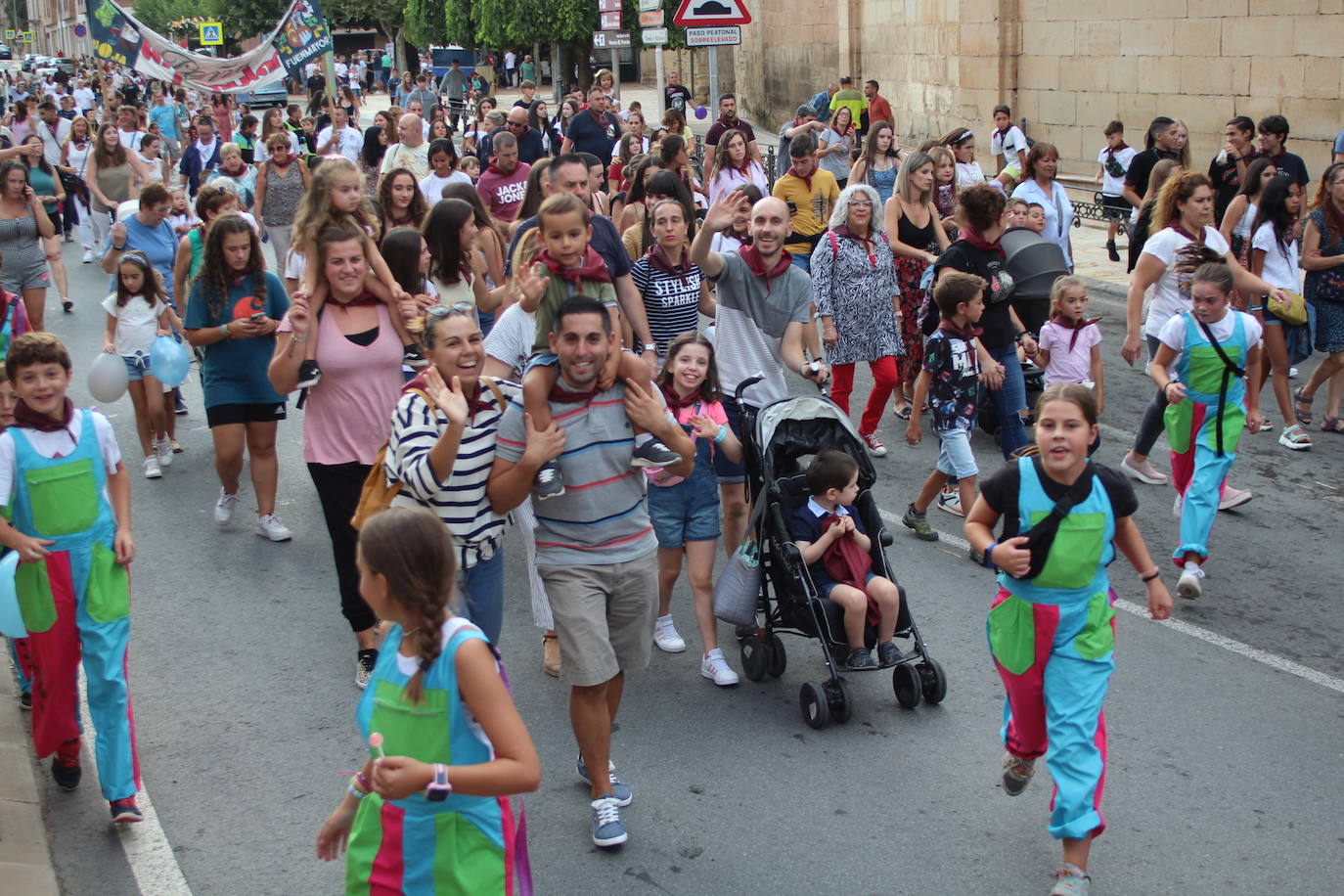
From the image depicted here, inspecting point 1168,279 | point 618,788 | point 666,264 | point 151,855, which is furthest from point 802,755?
point 1168,279

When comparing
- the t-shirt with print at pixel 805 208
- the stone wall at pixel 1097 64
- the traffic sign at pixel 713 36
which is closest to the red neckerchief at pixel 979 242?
the t-shirt with print at pixel 805 208

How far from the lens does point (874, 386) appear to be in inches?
357

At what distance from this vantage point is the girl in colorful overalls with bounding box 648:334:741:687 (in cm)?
595

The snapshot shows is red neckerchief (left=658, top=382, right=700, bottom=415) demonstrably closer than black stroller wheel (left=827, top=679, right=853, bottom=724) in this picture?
No

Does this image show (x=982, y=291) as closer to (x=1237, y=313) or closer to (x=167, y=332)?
(x=1237, y=313)

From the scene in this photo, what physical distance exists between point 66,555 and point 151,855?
109 centimetres

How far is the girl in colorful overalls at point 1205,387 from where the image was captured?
6.94 metres

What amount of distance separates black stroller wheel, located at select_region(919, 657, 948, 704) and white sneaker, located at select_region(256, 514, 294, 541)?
401 centimetres

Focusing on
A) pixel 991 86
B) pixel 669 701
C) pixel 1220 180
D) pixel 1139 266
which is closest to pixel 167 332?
pixel 669 701

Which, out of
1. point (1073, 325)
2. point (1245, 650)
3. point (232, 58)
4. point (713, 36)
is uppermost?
point (232, 58)

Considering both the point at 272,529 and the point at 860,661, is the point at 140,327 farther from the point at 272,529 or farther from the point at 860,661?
the point at 860,661

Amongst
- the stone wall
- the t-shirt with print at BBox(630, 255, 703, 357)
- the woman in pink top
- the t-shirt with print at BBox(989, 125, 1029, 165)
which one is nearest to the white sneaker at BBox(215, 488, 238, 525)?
the woman in pink top

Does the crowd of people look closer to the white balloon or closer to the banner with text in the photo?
the white balloon

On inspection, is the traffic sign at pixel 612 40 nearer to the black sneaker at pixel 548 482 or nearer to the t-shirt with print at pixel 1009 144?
the t-shirt with print at pixel 1009 144
